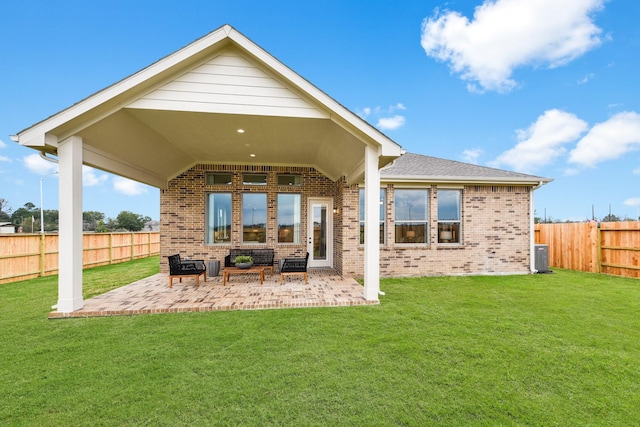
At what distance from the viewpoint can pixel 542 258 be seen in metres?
8.83

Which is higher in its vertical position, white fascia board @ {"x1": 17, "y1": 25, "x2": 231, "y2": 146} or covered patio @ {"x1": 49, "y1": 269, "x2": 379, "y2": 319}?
white fascia board @ {"x1": 17, "y1": 25, "x2": 231, "y2": 146}

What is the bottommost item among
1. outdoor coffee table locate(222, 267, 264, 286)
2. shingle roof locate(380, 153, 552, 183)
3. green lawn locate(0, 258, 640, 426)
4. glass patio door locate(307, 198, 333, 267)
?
green lawn locate(0, 258, 640, 426)

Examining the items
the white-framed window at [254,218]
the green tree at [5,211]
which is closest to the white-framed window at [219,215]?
the white-framed window at [254,218]

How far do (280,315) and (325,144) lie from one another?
423 centimetres

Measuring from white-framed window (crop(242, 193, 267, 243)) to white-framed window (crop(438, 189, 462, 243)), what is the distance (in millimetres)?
5836

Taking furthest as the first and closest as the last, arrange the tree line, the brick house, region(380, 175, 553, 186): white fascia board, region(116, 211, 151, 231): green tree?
region(116, 211, 151, 231): green tree
the tree line
region(380, 175, 553, 186): white fascia board
the brick house

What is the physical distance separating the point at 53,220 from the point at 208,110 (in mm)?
51118

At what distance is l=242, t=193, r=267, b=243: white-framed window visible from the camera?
29.9ft

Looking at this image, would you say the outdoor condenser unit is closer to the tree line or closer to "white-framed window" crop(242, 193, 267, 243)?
"white-framed window" crop(242, 193, 267, 243)

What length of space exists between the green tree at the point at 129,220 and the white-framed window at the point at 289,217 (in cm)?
5418

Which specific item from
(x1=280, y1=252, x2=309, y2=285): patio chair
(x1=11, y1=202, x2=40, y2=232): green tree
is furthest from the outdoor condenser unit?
(x1=11, y1=202, x2=40, y2=232): green tree

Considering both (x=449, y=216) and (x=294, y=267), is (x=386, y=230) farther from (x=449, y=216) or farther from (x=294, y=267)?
(x=294, y=267)

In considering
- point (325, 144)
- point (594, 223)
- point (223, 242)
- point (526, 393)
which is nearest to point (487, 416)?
point (526, 393)

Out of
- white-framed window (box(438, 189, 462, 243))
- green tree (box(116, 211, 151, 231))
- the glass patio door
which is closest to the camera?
white-framed window (box(438, 189, 462, 243))
